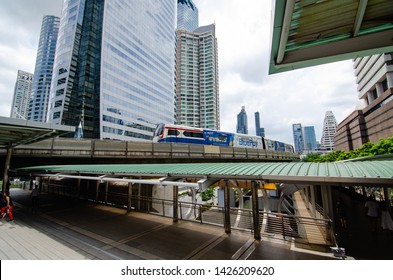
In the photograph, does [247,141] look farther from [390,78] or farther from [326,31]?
[390,78]

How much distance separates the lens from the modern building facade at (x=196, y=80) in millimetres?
130375

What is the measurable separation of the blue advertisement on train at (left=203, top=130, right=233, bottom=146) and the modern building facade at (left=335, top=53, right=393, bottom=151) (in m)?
40.7

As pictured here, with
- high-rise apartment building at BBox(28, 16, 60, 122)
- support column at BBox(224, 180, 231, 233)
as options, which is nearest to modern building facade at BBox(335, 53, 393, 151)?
support column at BBox(224, 180, 231, 233)

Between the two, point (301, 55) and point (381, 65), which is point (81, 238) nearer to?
point (301, 55)

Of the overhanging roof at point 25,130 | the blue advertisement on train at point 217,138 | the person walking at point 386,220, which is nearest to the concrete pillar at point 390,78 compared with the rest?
the blue advertisement on train at point 217,138

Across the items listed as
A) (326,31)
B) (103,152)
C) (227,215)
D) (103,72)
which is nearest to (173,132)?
(103,152)

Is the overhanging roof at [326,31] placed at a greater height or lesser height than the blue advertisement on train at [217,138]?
lesser

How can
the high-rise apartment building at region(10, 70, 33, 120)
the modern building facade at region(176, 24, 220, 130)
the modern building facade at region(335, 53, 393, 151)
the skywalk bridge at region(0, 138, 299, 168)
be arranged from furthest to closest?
Answer: the high-rise apartment building at region(10, 70, 33, 120) → the modern building facade at region(176, 24, 220, 130) → the modern building facade at region(335, 53, 393, 151) → the skywalk bridge at region(0, 138, 299, 168)

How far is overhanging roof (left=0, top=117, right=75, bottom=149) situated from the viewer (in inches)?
338

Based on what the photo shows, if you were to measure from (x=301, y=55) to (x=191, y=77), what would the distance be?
134853 millimetres

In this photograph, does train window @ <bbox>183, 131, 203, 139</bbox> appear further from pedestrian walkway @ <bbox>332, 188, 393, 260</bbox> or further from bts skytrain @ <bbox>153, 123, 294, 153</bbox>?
pedestrian walkway @ <bbox>332, 188, 393, 260</bbox>

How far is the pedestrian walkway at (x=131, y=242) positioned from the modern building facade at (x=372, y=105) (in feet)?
186

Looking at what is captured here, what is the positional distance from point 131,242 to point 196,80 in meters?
136

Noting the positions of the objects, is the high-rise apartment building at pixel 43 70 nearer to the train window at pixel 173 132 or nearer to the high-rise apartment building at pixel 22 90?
the high-rise apartment building at pixel 22 90
